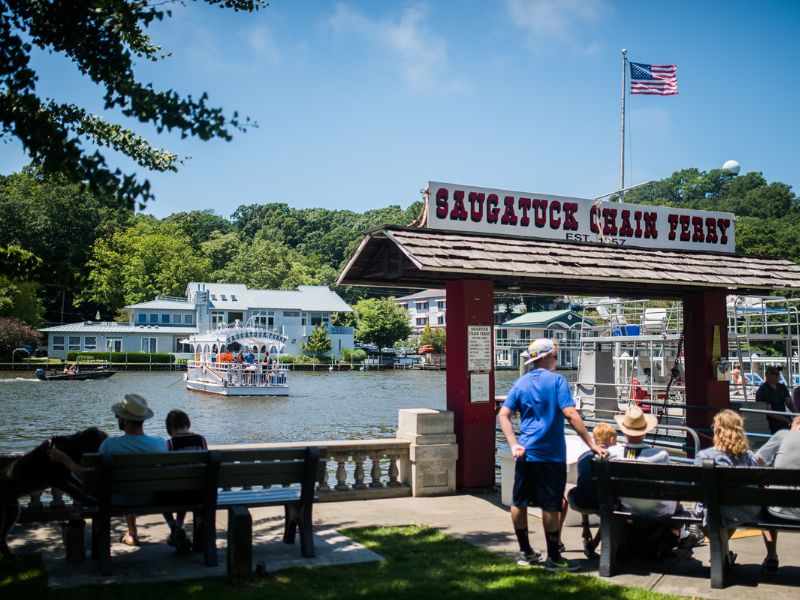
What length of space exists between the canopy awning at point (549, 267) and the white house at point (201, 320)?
8225cm

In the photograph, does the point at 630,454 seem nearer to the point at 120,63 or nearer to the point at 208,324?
the point at 120,63

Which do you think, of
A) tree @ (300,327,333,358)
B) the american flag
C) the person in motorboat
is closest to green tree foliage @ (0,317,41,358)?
tree @ (300,327,333,358)

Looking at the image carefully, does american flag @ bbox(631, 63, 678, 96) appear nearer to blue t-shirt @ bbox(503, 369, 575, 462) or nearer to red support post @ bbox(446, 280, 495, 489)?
red support post @ bbox(446, 280, 495, 489)

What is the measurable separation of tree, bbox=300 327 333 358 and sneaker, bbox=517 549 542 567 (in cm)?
8987

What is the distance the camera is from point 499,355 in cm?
11350

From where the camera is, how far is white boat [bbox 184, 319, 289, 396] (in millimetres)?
57469

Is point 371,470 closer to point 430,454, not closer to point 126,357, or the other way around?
point 430,454

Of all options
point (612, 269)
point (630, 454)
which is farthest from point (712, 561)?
point (612, 269)

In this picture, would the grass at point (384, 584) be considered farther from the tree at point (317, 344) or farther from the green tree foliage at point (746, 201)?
the tree at point (317, 344)

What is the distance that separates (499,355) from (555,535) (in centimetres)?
10727

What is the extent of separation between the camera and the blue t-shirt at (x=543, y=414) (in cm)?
710

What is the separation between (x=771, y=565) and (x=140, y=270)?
4277 inches

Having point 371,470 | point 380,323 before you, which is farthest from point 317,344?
point 371,470

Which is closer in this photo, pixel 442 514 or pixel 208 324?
pixel 442 514
